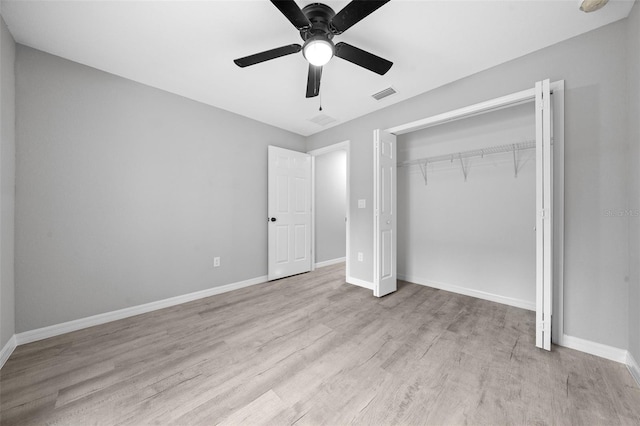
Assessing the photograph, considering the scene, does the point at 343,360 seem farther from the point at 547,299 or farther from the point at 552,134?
the point at 552,134

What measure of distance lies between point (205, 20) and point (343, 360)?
2.81 m

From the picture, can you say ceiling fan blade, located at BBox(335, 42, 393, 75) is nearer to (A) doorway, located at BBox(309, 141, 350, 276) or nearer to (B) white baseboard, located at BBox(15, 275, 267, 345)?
(A) doorway, located at BBox(309, 141, 350, 276)

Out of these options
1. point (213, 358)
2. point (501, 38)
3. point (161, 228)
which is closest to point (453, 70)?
point (501, 38)

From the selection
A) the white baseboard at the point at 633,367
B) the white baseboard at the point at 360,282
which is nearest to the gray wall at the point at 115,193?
the white baseboard at the point at 360,282

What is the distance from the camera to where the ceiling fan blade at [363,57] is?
176cm

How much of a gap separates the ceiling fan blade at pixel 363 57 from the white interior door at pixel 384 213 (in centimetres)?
122

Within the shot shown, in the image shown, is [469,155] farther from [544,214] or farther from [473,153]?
[544,214]

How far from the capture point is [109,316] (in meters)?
2.46

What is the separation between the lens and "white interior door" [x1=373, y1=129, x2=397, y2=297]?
306 cm

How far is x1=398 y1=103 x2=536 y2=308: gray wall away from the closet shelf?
1.8 inches

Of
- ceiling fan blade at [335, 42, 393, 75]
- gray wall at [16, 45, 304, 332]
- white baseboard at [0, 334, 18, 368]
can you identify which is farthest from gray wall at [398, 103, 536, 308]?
white baseboard at [0, 334, 18, 368]

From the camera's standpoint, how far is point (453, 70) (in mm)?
2502

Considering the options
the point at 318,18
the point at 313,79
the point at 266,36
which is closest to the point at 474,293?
the point at 313,79

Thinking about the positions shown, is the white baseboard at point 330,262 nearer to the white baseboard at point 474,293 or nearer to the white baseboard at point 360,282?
the white baseboard at point 360,282
